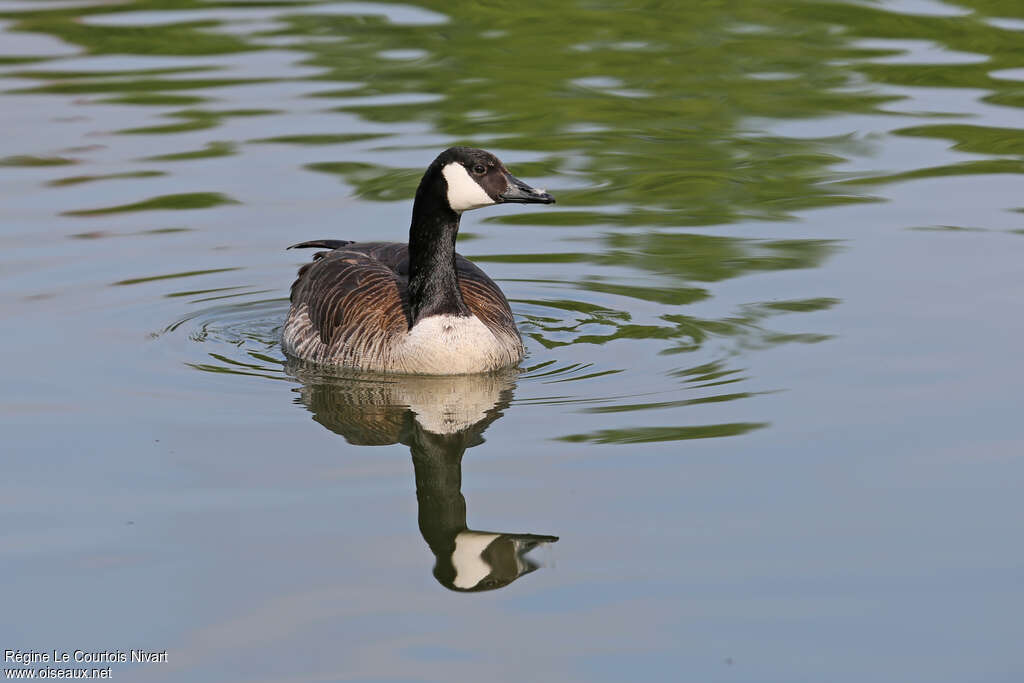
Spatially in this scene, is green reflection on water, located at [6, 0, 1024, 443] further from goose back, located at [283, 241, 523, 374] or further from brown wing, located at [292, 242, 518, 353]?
brown wing, located at [292, 242, 518, 353]

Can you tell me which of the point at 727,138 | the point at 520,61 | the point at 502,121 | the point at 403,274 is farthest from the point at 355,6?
the point at 403,274

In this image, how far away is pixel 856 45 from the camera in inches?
901

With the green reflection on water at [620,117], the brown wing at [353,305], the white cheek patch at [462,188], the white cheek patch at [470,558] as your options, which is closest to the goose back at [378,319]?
the brown wing at [353,305]

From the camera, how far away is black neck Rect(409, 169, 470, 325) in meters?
11.5

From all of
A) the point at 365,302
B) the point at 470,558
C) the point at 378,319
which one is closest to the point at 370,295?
the point at 365,302

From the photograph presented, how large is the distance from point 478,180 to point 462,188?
13 centimetres

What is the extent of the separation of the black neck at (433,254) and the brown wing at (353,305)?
273 millimetres

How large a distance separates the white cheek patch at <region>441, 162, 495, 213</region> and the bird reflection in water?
116cm

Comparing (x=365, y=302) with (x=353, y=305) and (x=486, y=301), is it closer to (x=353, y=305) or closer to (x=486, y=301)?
(x=353, y=305)

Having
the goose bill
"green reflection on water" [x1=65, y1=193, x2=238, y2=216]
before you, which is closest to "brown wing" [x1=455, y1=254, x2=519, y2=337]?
the goose bill

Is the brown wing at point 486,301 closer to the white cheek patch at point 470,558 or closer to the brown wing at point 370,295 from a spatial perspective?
the brown wing at point 370,295

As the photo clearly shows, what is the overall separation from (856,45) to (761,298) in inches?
424

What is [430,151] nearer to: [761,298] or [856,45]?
[761,298]

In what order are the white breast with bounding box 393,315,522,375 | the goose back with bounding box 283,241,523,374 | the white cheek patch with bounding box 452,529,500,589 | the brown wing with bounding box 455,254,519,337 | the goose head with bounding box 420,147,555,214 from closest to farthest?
the white cheek patch with bounding box 452,529,500,589, the goose head with bounding box 420,147,555,214, the white breast with bounding box 393,315,522,375, the goose back with bounding box 283,241,523,374, the brown wing with bounding box 455,254,519,337
